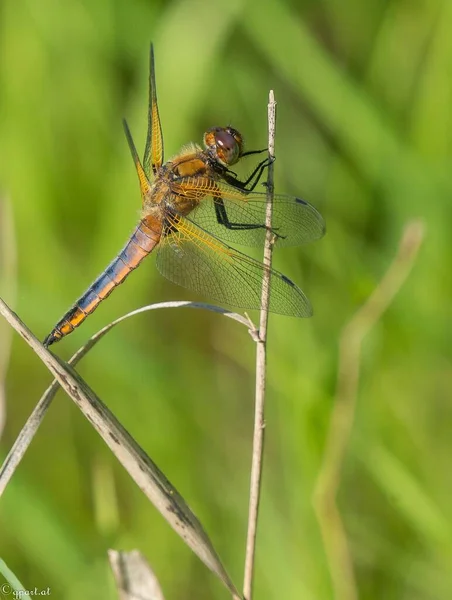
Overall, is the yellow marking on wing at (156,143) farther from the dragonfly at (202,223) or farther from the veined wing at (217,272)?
the veined wing at (217,272)

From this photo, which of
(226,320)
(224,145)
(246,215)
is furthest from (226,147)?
(226,320)

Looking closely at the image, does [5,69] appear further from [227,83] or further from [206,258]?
[206,258]

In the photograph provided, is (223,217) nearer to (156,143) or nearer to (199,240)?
(199,240)

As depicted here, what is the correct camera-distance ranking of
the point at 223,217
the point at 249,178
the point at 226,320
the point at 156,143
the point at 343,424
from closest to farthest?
the point at 343,424 → the point at 249,178 → the point at 223,217 → the point at 156,143 → the point at 226,320

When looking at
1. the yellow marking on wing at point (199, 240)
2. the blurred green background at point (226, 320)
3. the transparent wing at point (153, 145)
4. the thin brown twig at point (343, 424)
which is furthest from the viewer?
the transparent wing at point (153, 145)

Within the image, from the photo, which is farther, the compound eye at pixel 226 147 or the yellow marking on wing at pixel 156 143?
the yellow marking on wing at pixel 156 143

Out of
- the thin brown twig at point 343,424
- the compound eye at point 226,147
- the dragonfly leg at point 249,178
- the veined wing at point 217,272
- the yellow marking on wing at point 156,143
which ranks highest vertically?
the yellow marking on wing at point 156,143

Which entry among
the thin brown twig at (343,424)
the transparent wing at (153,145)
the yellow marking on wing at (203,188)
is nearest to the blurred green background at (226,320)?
the thin brown twig at (343,424)
